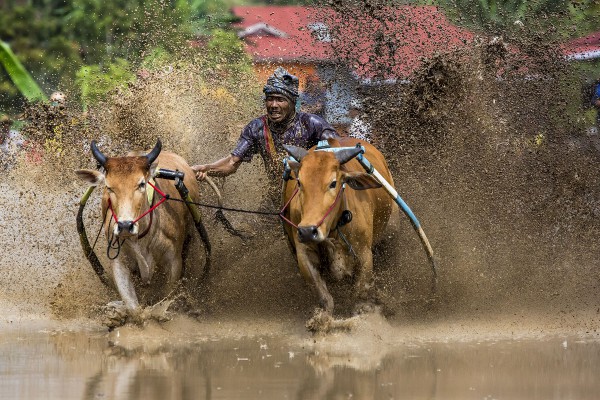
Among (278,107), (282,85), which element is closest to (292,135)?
(278,107)

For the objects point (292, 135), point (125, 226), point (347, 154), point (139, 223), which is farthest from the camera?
point (292, 135)

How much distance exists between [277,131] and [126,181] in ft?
6.47

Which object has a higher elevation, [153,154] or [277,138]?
[153,154]

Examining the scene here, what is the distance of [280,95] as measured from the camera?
11203 mm

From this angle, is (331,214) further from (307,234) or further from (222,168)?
(222,168)

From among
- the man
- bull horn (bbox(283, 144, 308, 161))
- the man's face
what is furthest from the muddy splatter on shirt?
bull horn (bbox(283, 144, 308, 161))

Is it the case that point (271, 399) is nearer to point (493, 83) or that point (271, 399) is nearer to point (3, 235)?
point (493, 83)

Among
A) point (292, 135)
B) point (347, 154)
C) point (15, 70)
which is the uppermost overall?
point (15, 70)

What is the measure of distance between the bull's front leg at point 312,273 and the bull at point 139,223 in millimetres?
1319

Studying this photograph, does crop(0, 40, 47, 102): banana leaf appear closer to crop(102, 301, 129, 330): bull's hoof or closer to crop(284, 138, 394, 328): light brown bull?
crop(284, 138, 394, 328): light brown bull

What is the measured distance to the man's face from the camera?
11.2 metres

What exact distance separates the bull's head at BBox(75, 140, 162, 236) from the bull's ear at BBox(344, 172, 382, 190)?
1621mm

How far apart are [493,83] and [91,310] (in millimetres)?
4742

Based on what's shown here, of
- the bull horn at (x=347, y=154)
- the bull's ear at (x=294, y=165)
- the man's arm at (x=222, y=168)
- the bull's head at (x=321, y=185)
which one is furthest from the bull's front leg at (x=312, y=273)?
the man's arm at (x=222, y=168)
